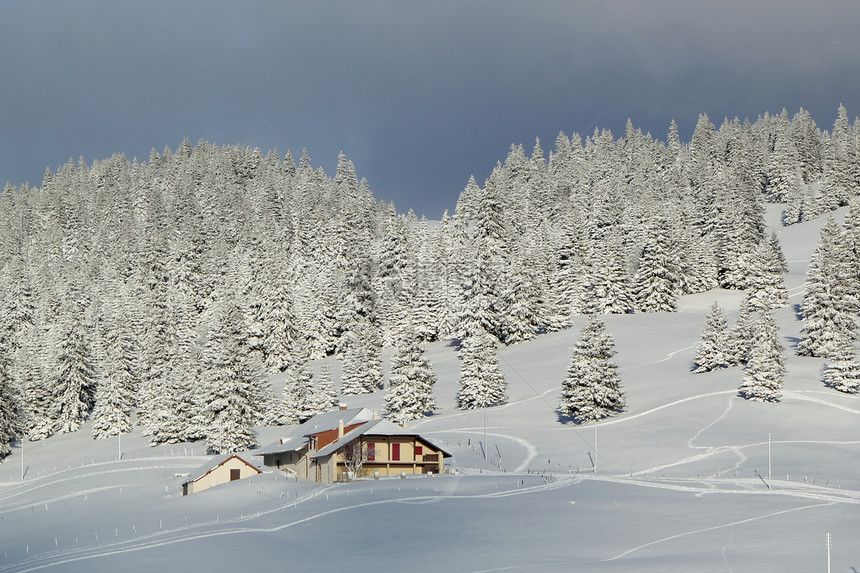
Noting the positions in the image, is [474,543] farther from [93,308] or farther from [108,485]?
[93,308]

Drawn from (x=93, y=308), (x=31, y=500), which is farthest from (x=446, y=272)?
(x=31, y=500)

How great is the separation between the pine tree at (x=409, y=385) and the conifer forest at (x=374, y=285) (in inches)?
8.0

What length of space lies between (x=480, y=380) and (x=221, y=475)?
83.3 feet

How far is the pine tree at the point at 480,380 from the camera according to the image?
256ft

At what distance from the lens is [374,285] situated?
380ft

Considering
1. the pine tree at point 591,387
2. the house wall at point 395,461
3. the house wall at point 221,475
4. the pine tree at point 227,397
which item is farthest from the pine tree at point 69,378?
the pine tree at point 591,387

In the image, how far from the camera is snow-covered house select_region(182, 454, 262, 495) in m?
62.5

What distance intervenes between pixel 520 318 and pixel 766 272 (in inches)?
1132

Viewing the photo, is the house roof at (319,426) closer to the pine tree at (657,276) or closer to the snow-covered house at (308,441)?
the snow-covered house at (308,441)

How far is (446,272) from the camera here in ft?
354

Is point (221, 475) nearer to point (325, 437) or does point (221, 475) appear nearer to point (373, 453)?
point (325, 437)

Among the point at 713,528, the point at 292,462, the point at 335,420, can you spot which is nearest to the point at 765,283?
the point at 335,420

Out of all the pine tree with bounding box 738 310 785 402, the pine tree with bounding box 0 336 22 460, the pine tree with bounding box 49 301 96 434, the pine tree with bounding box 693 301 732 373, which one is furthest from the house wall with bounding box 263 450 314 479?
the pine tree with bounding box 693 301 732 373

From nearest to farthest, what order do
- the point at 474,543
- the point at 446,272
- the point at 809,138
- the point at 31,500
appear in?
1. the point at 474,543
2. the point at 31,500
3. the point at 446,272
4. the point at 809,138
